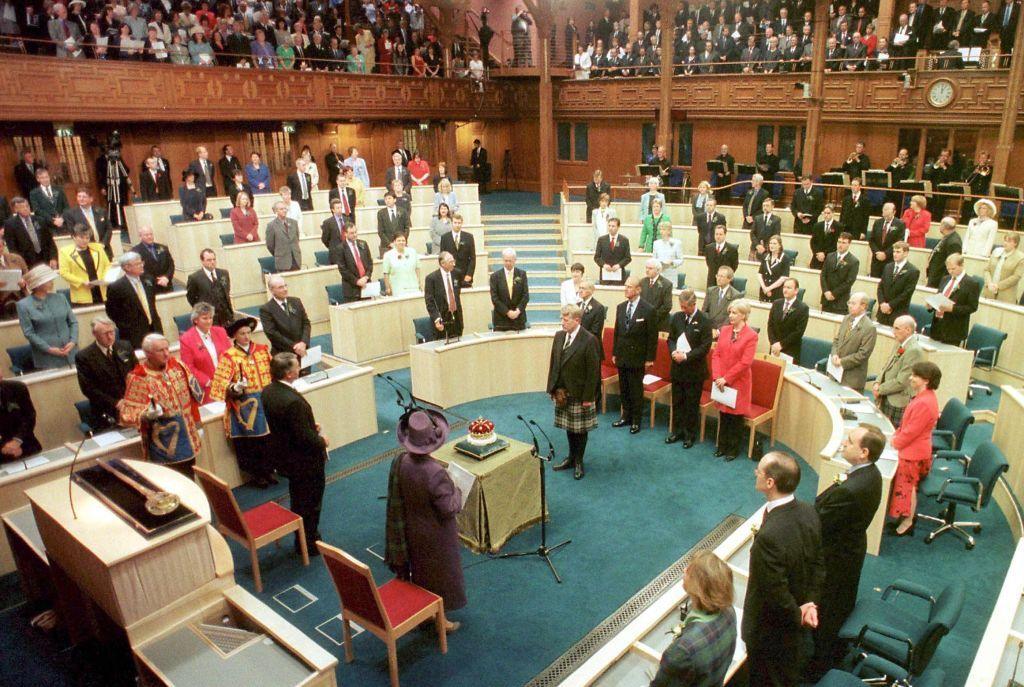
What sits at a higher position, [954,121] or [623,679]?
[954,121]

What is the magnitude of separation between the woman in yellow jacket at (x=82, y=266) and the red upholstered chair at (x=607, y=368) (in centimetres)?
Answer: 553

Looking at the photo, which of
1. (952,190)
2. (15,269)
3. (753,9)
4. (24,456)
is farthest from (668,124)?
(24,456)

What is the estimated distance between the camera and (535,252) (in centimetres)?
1318

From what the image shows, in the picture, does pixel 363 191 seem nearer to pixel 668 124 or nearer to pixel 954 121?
pixel 668 124

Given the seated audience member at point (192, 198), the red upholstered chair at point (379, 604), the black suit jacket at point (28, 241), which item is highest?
the seated audience member at point (192, 198)

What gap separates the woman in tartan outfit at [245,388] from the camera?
5.73 meters

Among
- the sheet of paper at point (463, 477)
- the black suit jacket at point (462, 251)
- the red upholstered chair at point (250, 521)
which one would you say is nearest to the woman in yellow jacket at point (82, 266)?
the black suit jacket at point (462, 251)

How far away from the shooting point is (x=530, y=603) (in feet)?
15.5

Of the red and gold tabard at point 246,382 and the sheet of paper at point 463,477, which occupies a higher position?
the red and gold tabard at point 246,382

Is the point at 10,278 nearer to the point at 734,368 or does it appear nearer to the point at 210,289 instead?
the point at 210,289

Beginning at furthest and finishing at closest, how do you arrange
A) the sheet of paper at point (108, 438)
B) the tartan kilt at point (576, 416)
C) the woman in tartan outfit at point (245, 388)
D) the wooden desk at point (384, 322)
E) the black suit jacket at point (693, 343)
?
1. the wooden desk at point (384, 322)
2. the black suit jacket at point (693, 343)
3. the tartan kilt at point (576, 416)
4. the woman in tartan outfit at point (245, 388)
5. the sheet of paper at point (108, 438)

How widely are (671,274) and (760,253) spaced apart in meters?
1.47

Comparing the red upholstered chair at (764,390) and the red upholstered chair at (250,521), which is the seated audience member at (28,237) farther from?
the red upholstered chair at (764,390)

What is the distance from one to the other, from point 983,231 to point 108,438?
34.2ft
